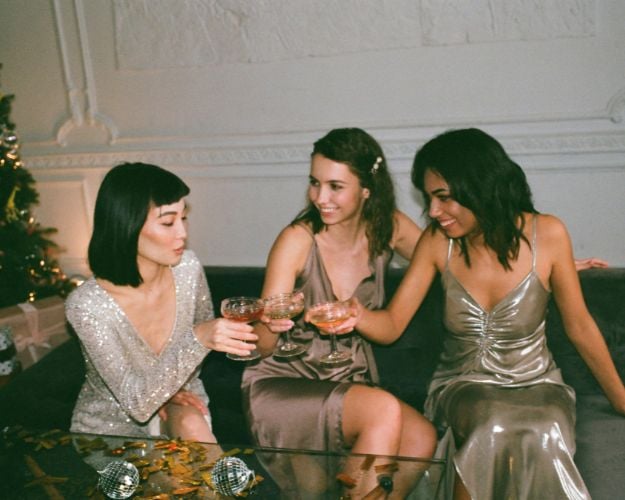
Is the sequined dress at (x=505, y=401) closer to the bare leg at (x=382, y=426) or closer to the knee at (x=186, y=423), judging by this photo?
the bare leg at (x=382, y=426)

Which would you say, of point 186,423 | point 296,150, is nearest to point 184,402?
point 186,423

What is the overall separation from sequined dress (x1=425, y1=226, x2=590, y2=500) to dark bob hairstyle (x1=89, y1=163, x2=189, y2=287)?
1192 mm

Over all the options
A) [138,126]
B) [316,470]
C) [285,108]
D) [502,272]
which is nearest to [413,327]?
[502,272]

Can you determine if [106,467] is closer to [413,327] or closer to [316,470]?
[316,470]

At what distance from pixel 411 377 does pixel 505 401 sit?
679 millimetres

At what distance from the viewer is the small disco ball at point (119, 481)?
183 centimetres

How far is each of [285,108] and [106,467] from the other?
2549 millimetres

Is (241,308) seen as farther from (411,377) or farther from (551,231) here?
(551,231)

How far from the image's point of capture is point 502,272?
94.7 inches

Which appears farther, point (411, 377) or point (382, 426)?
point (411, 377)

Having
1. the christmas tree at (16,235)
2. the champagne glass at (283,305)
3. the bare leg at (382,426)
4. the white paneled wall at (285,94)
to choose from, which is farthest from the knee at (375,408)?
the christmas tree at (16,235)

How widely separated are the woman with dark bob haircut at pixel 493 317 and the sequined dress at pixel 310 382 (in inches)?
6.7

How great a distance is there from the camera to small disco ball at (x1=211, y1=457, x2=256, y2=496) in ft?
5.97

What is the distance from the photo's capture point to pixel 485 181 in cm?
225
